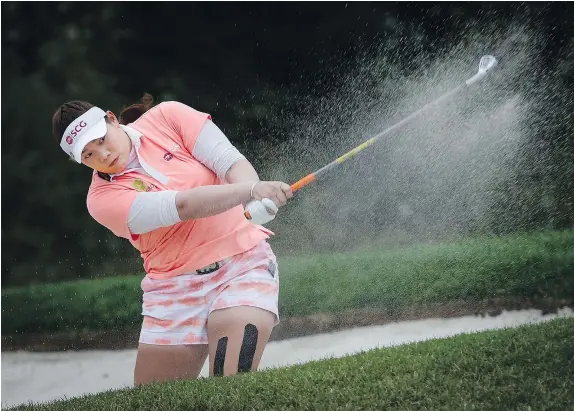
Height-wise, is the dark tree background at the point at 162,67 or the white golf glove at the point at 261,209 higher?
the white golf glove at the point at 261,209

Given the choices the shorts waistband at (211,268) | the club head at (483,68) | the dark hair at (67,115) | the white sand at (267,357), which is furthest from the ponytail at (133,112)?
the white sand at (267,357)

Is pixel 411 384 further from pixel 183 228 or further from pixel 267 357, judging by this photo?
pixel 267 357

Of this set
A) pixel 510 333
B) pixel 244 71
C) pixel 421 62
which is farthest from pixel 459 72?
pixel 510 333

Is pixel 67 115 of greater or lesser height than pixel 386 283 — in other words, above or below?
above

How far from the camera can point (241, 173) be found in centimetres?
258

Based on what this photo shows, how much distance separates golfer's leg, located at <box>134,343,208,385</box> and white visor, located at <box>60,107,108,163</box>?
23.6 inches

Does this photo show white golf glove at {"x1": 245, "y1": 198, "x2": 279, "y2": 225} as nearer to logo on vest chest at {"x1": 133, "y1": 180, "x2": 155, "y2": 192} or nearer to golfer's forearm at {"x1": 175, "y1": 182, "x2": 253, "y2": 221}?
golfer's forearm at {"x1": 175, "y1": 182, "x2": 253, "y2": 221}

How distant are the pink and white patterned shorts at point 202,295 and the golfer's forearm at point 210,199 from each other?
20 cm

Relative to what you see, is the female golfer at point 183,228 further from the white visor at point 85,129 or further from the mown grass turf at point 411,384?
the mown grass turf at point 411,384

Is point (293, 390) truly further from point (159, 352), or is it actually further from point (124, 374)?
point (124, 374)

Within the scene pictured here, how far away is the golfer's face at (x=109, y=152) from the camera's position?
2568mm

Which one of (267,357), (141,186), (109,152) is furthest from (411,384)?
(267,357)

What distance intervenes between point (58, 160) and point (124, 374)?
1.81 m

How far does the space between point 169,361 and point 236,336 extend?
29cm
